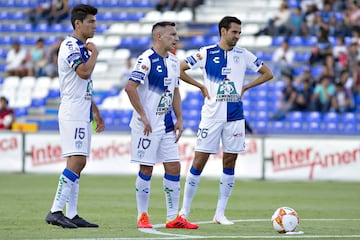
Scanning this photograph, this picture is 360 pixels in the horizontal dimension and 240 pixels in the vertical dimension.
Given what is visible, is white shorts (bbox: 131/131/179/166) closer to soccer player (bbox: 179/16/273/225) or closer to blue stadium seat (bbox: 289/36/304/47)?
soccer player (bbox: 179/16/273/225)

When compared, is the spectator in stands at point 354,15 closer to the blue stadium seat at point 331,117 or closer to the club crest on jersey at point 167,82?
the blue stadium seat at point 331,117

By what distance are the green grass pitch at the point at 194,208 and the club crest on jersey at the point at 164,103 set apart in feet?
4.51

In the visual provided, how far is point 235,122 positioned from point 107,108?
16.6 meters

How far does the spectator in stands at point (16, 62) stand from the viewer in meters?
30.6

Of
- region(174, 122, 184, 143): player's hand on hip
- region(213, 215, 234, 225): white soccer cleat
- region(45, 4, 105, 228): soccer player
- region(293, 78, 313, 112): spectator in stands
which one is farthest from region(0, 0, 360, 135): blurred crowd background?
region(45, 4, 105, 228): soccer player

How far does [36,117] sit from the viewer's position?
29.0 meters

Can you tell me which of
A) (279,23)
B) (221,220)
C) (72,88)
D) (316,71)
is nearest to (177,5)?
(279,23)

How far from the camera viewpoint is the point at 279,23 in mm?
29453

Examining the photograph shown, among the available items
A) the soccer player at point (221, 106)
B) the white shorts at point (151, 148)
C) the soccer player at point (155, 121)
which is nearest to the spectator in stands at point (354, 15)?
the soccer player at point (221, 106)

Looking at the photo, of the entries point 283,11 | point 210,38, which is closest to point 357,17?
point 283,11

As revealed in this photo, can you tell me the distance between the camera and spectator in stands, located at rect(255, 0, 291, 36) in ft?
95.6

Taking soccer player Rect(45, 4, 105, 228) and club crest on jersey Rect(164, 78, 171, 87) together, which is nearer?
soccer player Rect(45, 4, 105, 228)

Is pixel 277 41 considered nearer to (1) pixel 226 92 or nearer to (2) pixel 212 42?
(2) pixel 212 42

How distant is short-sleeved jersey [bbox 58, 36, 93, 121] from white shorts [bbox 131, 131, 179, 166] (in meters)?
0.64
